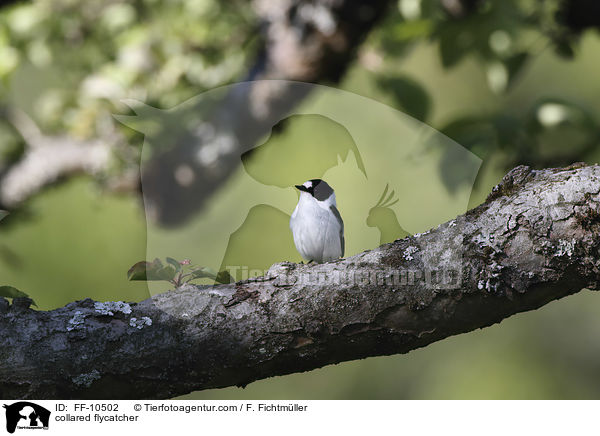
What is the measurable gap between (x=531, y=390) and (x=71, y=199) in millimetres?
2763

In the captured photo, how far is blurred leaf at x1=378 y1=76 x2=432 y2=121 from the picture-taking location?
1.41m

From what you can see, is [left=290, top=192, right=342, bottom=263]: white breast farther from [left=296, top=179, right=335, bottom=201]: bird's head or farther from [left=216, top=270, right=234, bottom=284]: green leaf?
[left=216, top=270, right=234, bottom=284]: green leaf

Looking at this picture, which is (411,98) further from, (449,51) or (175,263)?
(175,263)

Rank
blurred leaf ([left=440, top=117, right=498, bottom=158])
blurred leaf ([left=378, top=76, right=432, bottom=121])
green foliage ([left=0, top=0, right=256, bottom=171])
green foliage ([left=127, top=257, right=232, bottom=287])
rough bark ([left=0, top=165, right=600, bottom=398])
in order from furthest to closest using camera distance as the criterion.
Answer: green foliage ([left=0, top=0, right=256, bottom=171]), blurred leaf ([left=378, top=76, right=432, bottom=121]), blurred leaf ([left=440, top=117, right=498, bottom=158]), green foliage ([left=127, top=257, right=232, bottom=287]), rough bark ([left=0, top=165, right=600, bottom=398])

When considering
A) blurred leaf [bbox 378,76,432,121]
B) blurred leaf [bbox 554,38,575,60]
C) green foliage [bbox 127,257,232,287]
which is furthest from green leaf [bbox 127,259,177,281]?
blurred leaf [bbox 554,38,575,60]

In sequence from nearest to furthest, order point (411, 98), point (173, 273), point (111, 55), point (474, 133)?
point (173, 273)
point (474, 133)
point (411, 98)
point (111, 55)

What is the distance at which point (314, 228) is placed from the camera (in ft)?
3.38

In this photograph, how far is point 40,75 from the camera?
2.50 metres

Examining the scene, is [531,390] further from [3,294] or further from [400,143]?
[3,294]

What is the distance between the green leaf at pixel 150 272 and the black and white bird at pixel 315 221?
0.25 m
